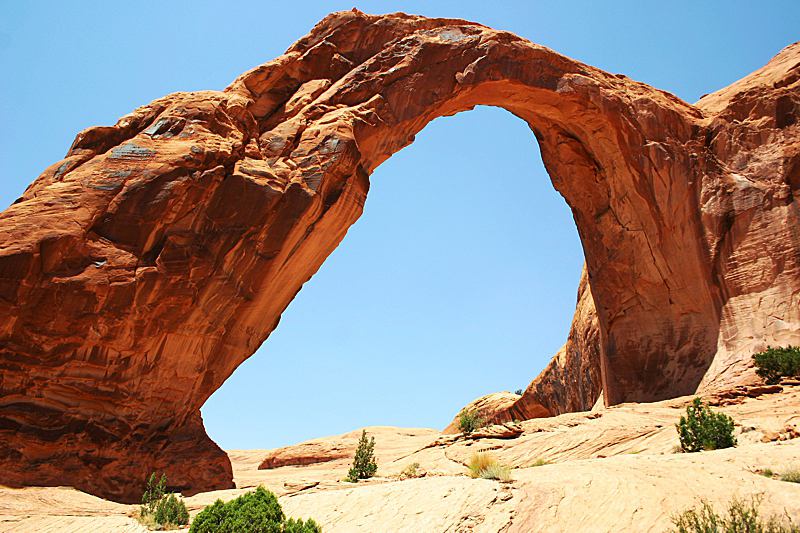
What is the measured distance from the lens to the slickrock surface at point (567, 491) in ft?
24.4

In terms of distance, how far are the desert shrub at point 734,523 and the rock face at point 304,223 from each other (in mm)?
11414

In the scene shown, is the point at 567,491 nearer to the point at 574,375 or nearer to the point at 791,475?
the point at 791,475

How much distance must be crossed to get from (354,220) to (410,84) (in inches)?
218

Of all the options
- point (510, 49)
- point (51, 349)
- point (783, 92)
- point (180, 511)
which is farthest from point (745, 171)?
point (51, 349)

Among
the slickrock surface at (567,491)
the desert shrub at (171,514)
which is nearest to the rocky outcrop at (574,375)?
the slickrock surface at (567,491)

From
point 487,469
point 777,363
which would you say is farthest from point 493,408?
point 487,469

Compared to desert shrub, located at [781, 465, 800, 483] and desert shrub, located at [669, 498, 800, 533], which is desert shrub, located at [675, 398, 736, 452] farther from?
desert shrub, located at [669, 498, 800, 533]

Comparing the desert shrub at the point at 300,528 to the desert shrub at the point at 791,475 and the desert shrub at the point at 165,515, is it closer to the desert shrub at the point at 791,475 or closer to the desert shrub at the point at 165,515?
the desert shrub at the point at 165,515

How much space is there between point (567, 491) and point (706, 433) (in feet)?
13.8

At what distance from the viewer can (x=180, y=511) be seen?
1048 centimetres

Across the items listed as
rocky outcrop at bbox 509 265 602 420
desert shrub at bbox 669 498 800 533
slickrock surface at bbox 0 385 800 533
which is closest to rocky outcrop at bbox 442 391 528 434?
rocky outcrop at bbox 509 265 602 420

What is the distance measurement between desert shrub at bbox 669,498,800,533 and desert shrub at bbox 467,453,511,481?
2.90 m

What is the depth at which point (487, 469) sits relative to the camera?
31.8 feet

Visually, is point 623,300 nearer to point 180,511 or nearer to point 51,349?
point 180,511
